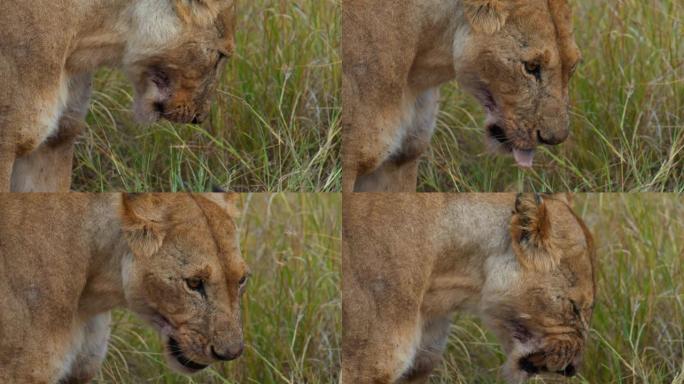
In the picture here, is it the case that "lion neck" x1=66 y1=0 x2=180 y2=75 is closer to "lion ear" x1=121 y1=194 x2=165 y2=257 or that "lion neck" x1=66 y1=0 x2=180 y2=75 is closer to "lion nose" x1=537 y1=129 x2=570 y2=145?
"lion ear" x1=121 y1=194 x2=165 y2=257

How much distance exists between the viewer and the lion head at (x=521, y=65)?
3898 mm

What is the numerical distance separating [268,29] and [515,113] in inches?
36.5

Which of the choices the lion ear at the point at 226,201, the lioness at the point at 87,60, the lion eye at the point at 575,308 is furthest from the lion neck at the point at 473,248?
the lioness at the point at 87,60

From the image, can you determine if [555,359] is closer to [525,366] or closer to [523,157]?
[525,366]

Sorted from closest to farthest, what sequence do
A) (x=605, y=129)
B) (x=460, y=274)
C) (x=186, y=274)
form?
(x=186, y=274) → (x=460, y=274) → (x=605, y=129)

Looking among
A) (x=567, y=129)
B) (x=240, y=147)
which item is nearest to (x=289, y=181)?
(x=240, y=147)

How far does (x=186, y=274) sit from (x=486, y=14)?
0.97 metres

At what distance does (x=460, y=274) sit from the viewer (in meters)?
3.81

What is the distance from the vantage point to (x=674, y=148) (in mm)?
4531

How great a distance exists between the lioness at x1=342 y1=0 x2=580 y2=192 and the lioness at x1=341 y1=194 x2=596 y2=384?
0.80ft

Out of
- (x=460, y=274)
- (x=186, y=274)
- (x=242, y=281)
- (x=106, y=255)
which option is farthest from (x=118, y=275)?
(x=460, y=274)

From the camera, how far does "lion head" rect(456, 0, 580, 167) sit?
3.90 m

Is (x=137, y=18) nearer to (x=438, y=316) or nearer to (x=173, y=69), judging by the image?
(x=173, y=69)

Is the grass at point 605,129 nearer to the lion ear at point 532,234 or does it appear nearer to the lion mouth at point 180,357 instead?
the lion ear at point 532,234
